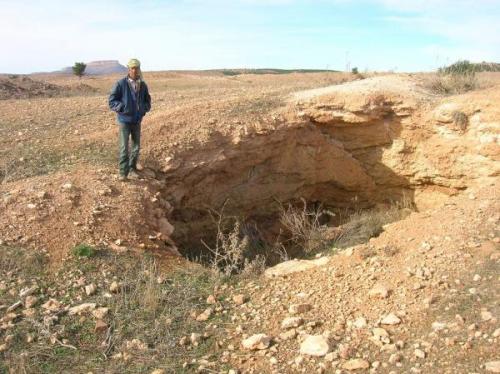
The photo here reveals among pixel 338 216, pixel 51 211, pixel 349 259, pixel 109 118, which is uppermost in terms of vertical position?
pixel 109 118

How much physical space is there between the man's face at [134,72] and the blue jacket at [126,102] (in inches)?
3.0

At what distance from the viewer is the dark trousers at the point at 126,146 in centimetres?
545

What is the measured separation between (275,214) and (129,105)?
12.4 ft

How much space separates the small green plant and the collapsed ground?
8 cm

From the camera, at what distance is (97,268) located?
425 cm

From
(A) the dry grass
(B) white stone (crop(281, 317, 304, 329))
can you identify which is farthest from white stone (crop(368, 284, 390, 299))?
(A) the dry grass

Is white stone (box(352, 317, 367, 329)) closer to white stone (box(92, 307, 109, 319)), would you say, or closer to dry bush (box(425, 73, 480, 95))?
white stone (box(92, 307, 109, 319))

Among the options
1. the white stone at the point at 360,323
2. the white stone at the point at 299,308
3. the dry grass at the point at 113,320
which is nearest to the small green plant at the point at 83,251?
Answer: the dry grass at the point at 113,320

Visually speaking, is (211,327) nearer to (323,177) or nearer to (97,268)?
(97,268)

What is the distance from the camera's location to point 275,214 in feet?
27.3

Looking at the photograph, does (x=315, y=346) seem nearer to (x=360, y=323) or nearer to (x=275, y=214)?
(x=360, y=323)

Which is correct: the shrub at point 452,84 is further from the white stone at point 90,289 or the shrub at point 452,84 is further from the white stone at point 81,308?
the white stone at point 81,308

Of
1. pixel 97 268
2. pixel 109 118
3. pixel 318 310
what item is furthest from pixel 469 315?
pixel 109 118

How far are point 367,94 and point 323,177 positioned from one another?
1.61 meters
